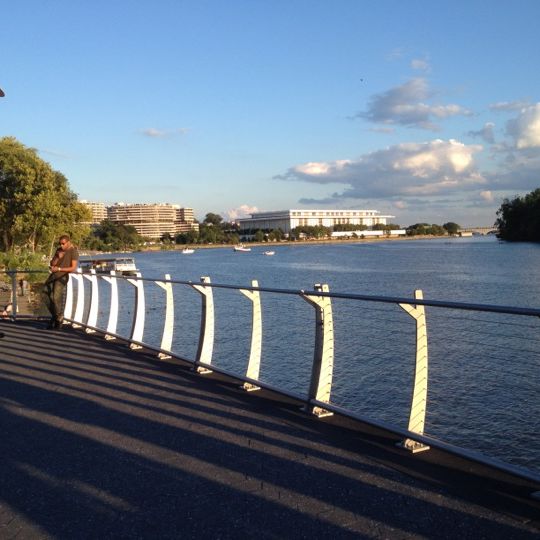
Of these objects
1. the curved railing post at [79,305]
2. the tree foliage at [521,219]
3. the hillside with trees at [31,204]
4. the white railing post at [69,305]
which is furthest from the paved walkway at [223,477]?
the tree foliage at [521,219]

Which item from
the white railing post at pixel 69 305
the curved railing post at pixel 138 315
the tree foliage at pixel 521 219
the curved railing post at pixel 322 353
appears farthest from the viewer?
the tree foliage at pixel 521 219

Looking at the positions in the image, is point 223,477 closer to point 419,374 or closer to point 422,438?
point 422,438

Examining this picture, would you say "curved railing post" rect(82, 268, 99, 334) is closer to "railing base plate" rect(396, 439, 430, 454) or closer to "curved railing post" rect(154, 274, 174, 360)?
"curved railing post" rect(154, 274, 174, 360)

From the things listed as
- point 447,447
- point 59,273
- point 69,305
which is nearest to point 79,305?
point 69,305

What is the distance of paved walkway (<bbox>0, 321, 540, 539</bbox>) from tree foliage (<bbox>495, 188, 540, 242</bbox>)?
126 meters

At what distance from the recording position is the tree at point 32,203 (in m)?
52.8

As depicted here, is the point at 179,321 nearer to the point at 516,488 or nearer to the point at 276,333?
the point at 276,333

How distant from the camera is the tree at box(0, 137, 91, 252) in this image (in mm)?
52781

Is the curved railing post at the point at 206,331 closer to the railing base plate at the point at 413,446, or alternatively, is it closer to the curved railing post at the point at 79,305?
the railing base plate at the point at 413,446

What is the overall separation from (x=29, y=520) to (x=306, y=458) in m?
1.91

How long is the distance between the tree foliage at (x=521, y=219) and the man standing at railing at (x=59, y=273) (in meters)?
121

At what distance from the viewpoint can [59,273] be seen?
13.1m

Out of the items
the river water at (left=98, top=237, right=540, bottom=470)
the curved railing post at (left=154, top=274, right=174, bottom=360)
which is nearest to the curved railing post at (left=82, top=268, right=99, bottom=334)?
the river water at (left=98, top=237, right=540, bottom=470)

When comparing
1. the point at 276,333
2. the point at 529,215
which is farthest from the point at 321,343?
the point at 529,215
